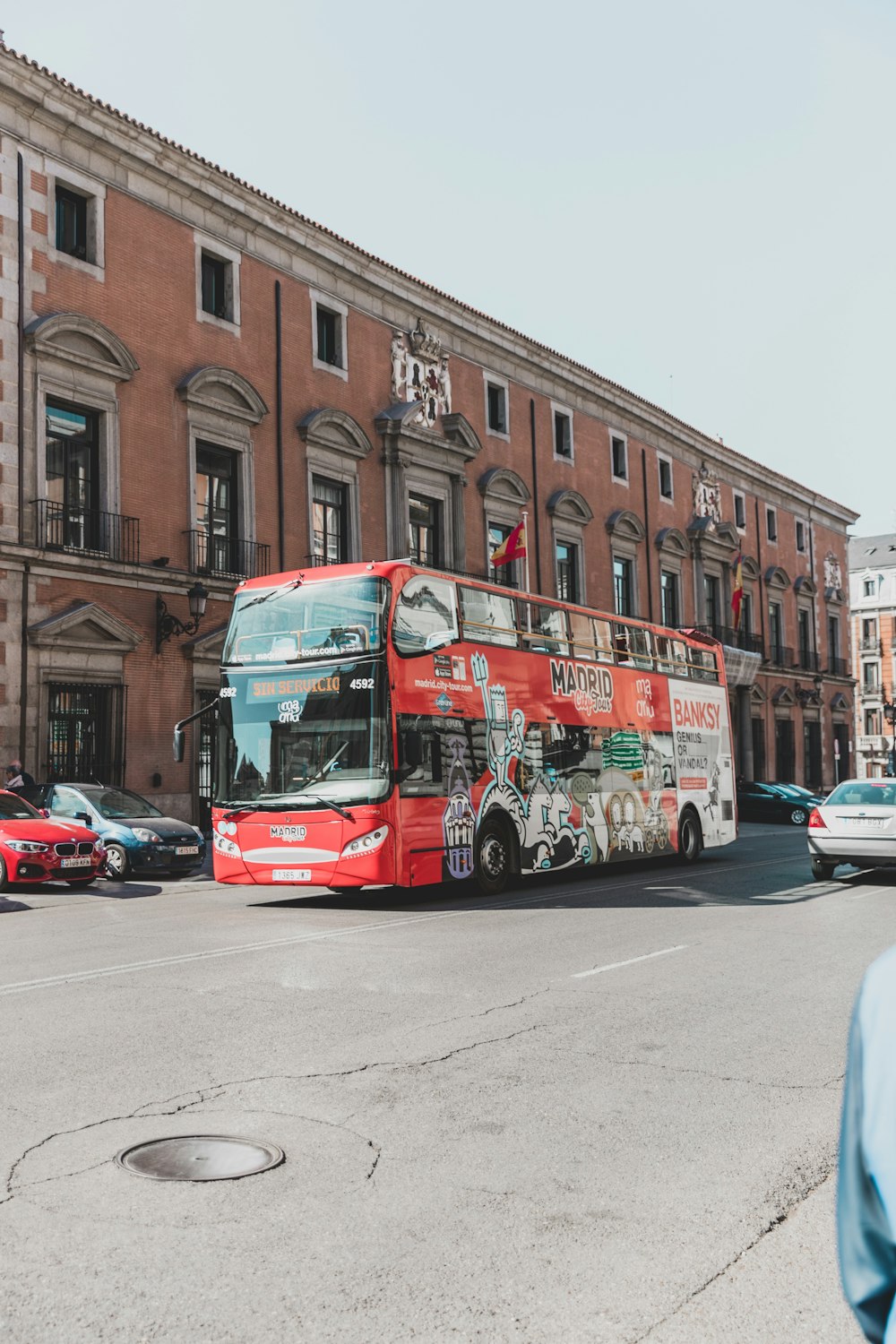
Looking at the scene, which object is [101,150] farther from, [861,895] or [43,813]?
[861,895]

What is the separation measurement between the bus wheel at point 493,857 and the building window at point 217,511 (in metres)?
11.5

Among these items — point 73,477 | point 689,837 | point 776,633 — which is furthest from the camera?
point 776,633

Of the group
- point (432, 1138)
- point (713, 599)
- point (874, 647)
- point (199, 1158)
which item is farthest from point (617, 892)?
point (874, 647)

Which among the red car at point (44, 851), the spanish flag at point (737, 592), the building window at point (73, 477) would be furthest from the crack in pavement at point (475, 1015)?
the spanish flag at point (737, 592)

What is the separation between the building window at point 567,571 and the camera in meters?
39.4

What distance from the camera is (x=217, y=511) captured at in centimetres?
2706

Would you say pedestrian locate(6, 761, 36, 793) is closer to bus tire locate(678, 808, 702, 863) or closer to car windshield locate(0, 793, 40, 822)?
car windshield locate(0, 793, 40, 822)

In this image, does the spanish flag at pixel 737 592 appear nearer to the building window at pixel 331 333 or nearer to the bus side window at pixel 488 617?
the building window at pixel 331 333

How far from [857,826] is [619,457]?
27497 millimetres

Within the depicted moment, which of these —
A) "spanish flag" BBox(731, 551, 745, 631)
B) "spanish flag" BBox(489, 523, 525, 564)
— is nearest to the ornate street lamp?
"spanish flag" BBox(489, 523, 525, 564)

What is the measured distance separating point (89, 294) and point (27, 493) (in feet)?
14.7

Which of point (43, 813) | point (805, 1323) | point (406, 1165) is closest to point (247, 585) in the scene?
point (43, 813)

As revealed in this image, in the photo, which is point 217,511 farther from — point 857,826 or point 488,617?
point 857,826

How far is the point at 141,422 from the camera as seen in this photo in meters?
25.1
